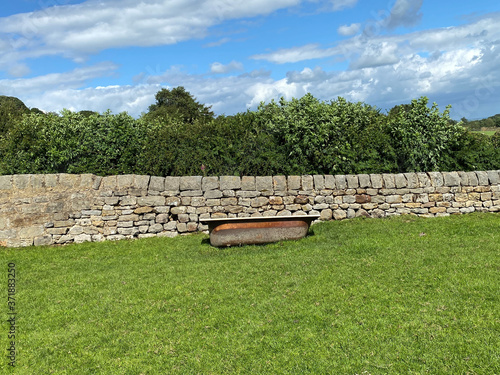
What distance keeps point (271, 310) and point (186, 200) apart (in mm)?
5703

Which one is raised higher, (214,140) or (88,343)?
(214,140)

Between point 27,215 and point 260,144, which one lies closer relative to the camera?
point 27,215

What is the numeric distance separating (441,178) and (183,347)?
9.47 meters

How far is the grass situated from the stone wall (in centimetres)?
153

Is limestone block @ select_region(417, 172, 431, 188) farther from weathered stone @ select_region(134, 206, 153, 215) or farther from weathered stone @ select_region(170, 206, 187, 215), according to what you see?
weathered stone @ select_region(134, 206, 153, 215)

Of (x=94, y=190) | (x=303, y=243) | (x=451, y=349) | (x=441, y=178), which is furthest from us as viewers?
(x=441, y=178)

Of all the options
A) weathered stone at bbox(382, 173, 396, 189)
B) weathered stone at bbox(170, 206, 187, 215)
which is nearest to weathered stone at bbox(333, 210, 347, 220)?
weathered stone at bbox(382, 173, 396, 189)

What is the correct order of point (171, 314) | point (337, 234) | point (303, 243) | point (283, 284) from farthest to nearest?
point (337, 234), point (303, 243), point (283, 284), point (171, 314)

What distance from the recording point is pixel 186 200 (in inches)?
412

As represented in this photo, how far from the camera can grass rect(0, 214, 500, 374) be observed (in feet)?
13.6

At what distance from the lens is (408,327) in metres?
4.57

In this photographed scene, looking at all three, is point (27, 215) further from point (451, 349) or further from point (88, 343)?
point (451, 349)

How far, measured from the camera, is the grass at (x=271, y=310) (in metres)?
4.14

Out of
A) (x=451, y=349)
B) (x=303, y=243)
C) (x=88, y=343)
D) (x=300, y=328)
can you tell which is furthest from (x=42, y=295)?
(x=451, y=349)
